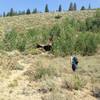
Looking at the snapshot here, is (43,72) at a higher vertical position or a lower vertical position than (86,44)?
higher

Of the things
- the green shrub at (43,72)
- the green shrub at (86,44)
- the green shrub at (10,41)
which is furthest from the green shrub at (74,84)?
the green shrub at (10,41)

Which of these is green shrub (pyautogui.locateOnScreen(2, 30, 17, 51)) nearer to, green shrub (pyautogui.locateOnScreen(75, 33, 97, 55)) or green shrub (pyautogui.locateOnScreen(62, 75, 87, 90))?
green shrub (pyautogui.locateOnScreen(75, 33, 97, 55))

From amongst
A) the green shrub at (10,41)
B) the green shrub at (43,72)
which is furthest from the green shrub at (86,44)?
the green shrub at (43,72)

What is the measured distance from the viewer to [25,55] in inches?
1188

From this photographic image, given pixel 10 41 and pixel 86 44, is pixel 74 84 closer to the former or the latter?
pixel 86 44

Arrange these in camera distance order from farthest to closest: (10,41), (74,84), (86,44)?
(10,41), (86,44), (74,84)

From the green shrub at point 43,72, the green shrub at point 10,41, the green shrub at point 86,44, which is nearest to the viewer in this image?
the green shrub at point 43,72

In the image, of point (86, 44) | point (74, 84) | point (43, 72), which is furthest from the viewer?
point (86, 44)

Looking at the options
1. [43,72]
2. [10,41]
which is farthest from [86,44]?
[43,72]

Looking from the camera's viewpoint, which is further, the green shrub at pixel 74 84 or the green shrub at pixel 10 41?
the green shrub at pixel 10 41

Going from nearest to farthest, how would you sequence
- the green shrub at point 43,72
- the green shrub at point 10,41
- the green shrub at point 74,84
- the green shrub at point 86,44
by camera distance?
the green shrub at point 74,84, the green shrub at point 43,72, the green shrub at point 86,44, the green shrub at point 10,41

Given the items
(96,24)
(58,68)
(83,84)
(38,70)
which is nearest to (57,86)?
(83,84)

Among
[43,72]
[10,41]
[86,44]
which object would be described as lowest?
[86,44]

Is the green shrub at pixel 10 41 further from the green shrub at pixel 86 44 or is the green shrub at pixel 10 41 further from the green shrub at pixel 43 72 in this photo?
the green shrub at pixel 43 72
